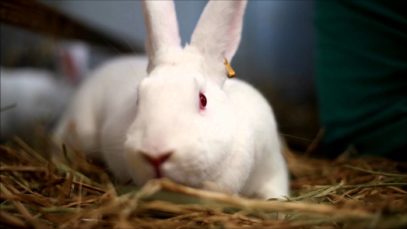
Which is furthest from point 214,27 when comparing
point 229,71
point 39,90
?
point 39,90

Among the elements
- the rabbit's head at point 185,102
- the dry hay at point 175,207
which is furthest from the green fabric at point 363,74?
the rabbit's head at point 185,102

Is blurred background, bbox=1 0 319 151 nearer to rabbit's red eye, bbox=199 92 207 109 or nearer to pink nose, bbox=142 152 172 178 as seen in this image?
rabbit's red eye, bbox=199 92 207 109

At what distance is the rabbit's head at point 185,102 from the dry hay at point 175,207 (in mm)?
94

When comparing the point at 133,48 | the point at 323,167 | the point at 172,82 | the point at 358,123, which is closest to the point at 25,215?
the point at 172,82

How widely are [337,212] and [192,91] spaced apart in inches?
24.4

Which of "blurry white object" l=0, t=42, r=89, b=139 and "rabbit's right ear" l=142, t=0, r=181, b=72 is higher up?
"rabbit's right ear" l=142, t=0, r=181, b=72

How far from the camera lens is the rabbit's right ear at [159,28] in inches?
73.3

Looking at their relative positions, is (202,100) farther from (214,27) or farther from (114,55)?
(114,55)

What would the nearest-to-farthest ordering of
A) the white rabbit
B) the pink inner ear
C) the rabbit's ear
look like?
the white rabbit < the pink inner ear < the rabbit's ear

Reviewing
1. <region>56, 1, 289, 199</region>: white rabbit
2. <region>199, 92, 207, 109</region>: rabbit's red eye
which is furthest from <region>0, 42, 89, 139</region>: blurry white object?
<region>199, 92, 207, 109</region>: rabbit's red eye

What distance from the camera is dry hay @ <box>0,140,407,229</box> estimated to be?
138 centimetres

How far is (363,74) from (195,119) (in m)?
1.58

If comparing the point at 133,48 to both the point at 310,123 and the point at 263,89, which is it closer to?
the point at 263,89

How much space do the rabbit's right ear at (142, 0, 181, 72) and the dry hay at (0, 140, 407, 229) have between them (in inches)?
21.9
